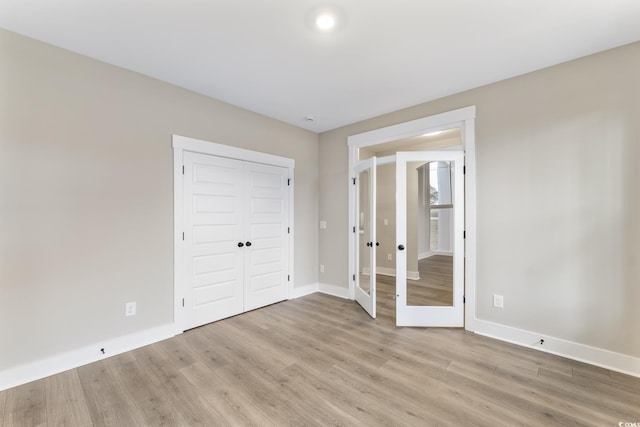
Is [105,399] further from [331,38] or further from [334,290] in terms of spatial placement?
[331,38]

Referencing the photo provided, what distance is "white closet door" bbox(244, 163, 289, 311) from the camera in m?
3.71

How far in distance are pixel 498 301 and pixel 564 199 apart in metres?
1.21

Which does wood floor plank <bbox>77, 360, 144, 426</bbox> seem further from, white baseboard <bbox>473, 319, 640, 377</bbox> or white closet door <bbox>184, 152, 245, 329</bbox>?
white baseboard <bbox>473, 319, 640, 377</bbox>

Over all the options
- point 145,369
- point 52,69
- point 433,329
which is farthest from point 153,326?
point 433,329

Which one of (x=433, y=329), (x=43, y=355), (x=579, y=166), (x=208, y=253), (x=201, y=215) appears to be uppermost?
(x=579, y=166)

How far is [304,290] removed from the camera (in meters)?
4.43

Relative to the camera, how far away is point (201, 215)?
3.19 meters

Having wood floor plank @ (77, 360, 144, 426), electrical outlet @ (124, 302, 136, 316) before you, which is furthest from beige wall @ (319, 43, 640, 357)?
electrical outlet @ (124, 302, 136, 316)

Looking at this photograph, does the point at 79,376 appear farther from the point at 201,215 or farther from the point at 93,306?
the point at 201,215

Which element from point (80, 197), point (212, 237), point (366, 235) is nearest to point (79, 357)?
point (80, 197)

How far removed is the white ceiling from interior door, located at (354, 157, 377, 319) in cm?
119

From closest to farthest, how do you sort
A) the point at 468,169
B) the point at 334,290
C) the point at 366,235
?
the point at 468,169, the point at 366,235, the point at 334,290

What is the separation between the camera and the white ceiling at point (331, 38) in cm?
188

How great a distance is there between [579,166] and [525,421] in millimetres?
2219
